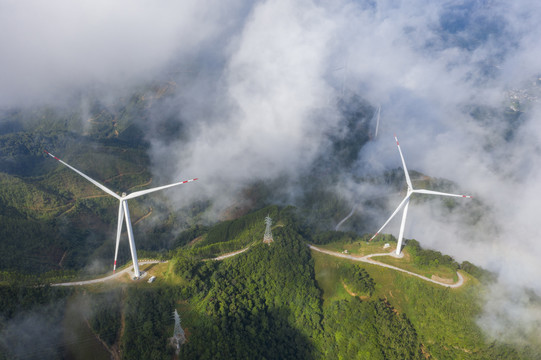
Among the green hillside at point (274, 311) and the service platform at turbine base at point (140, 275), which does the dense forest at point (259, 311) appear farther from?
the service platform at turbine base at point (140, 275)

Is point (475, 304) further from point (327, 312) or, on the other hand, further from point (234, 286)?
point (234, 286)

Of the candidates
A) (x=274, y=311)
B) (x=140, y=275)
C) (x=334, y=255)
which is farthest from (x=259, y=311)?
(x=140, y=275)

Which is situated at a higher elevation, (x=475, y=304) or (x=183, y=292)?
(x=183, y=292)

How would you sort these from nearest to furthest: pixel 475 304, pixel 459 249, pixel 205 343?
pixel 205 343 < pixel 475 304 < pixel 459 249

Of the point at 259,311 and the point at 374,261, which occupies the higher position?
the point at 374,261

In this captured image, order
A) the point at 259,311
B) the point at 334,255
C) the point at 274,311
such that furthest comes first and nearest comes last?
the point at 334,255
the point at 274,311
the point at 259,311

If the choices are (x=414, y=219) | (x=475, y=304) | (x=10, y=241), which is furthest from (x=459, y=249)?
(x=10, y=241)

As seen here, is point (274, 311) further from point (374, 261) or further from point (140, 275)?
point (140, 275)

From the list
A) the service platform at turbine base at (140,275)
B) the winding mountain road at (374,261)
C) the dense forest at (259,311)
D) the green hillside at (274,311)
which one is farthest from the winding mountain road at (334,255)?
the service platform at turbine base at (140,275)

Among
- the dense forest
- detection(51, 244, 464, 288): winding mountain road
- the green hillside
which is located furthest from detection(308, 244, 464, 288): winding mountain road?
the dense forest

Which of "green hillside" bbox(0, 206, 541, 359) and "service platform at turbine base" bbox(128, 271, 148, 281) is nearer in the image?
"green hillside" bbox(0, 206, 541, 359)

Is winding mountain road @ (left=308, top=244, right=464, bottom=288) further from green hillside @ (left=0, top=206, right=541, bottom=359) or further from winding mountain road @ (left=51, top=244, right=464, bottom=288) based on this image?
green hillside @ (left=0, top=206, right=541, bottom=359)
